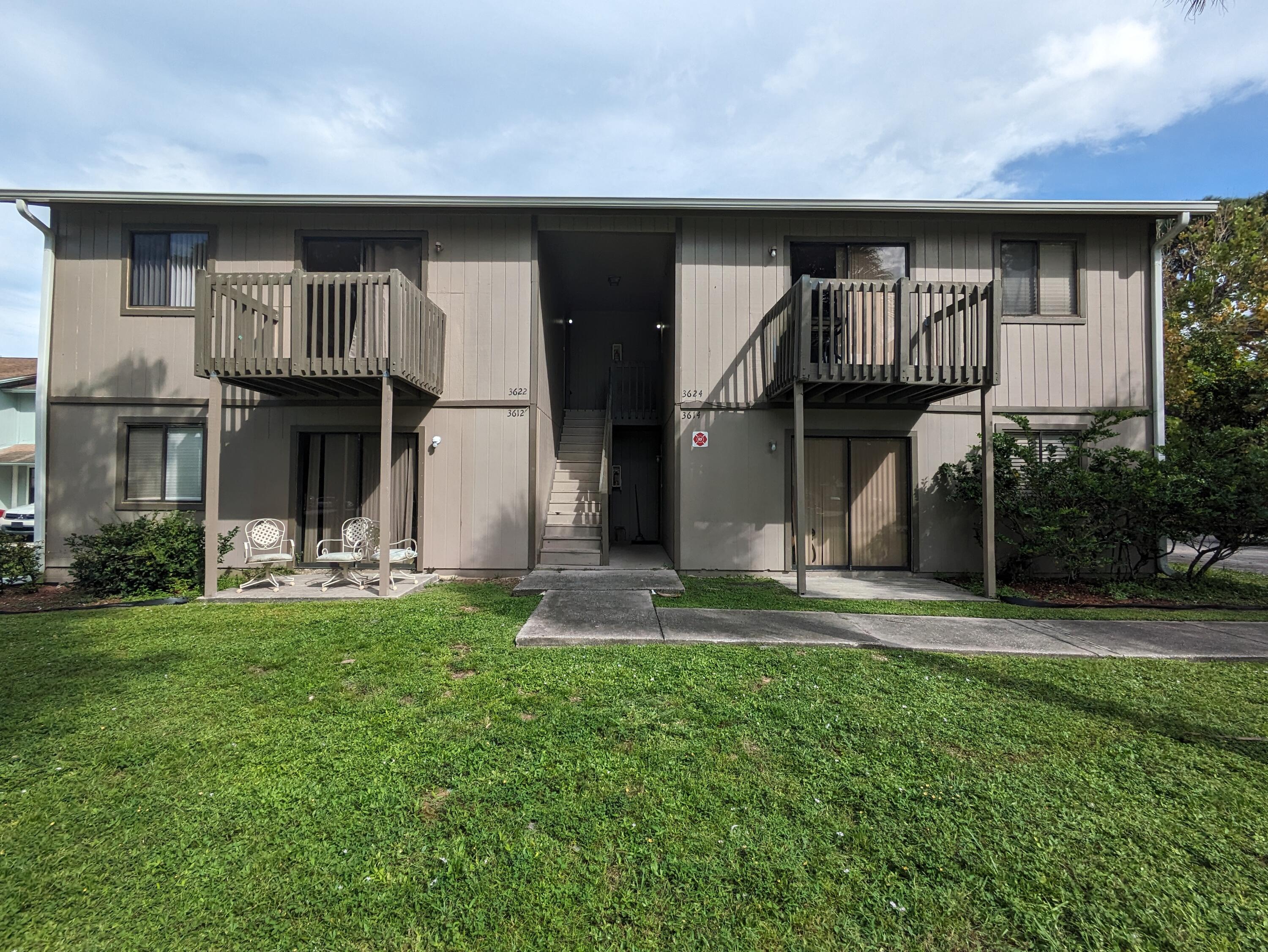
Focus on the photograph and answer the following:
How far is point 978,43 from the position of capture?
8.07 m

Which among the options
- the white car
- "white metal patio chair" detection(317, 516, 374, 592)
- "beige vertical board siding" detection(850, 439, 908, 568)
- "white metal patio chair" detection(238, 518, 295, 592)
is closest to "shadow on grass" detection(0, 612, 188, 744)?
"white metal patio chair" detection(238, 518, 295, 592)

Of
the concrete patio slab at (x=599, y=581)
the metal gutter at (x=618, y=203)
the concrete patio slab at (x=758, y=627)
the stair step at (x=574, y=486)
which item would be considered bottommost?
the concrete patio slab at (x=758, y=627)

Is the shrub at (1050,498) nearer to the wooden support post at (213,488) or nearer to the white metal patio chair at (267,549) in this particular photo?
the white metal patio chair at (267,549)

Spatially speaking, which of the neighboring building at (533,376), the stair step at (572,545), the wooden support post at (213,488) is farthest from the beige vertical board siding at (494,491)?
the wooden support post at (213,488)

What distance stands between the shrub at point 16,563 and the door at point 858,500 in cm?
1069

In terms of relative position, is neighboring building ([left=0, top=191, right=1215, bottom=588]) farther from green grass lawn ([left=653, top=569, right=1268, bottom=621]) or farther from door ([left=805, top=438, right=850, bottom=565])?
green grass lawn ([left=653, top=569, right=1268, bottom=621])

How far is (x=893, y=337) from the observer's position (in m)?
6.62

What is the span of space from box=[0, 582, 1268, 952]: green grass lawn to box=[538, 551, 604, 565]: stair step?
3.88m

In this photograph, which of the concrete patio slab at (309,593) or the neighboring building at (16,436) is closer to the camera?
the concrete patio slab at (309,593)

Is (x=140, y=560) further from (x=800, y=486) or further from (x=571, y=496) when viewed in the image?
(x=800, y=486)

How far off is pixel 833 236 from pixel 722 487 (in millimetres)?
4219

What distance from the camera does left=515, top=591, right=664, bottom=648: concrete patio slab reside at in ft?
14.3

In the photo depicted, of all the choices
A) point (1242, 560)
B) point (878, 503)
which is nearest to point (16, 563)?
point (878, 503)

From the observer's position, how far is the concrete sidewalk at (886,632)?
434 centimetres
